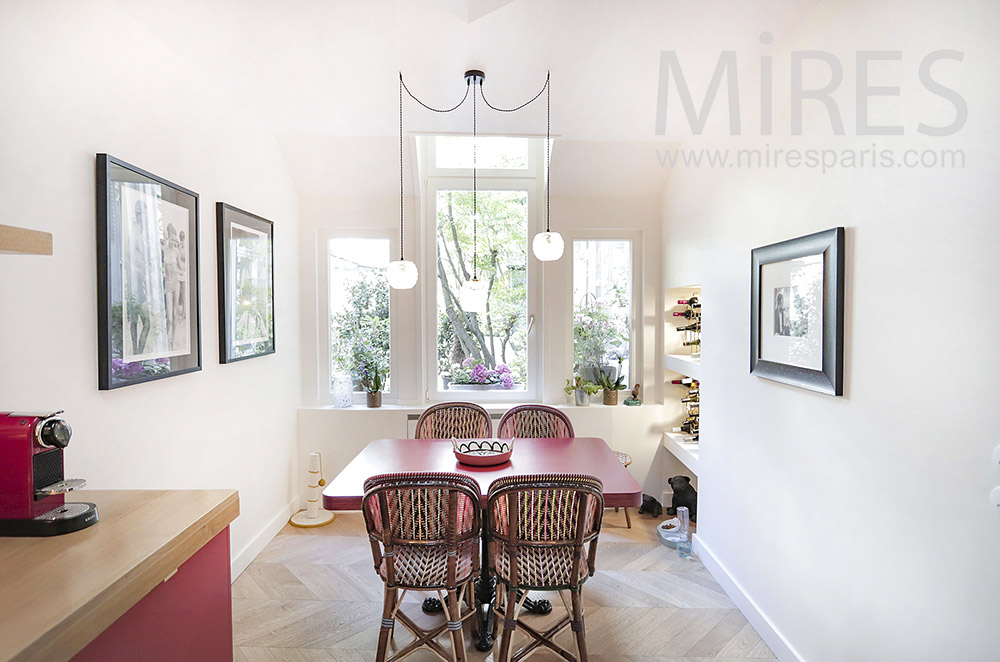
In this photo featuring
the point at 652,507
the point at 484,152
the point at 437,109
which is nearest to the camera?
the point at 437,109

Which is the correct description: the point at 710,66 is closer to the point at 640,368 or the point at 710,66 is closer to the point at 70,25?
the point at 640,368

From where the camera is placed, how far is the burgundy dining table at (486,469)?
7.51 ft

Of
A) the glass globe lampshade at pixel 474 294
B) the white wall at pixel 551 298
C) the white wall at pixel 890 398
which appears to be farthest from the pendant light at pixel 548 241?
the white wall at pixel 890 398

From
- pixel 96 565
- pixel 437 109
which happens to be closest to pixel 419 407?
pixel 437 109

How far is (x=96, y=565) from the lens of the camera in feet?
3.43

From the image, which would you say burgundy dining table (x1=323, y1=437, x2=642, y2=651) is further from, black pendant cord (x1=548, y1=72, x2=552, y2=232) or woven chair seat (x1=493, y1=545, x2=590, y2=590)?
black pendant cord (x1=548, y1=72, x2=552, y2=232)

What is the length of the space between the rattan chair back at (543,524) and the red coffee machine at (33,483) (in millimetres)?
1257

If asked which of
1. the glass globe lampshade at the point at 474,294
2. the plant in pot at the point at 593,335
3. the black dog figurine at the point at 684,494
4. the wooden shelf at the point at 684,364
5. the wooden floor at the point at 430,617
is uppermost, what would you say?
the glass globe lampshade at the point at 474,294

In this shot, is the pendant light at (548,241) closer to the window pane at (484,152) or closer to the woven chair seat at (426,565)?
the window pane at (484,152)

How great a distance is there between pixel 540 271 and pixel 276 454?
233 cm

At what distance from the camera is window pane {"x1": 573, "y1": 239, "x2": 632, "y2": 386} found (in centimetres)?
443

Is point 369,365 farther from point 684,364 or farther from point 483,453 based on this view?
point 684,364

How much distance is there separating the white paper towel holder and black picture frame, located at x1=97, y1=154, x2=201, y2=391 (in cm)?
153

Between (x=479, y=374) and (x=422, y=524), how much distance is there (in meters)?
2.32
